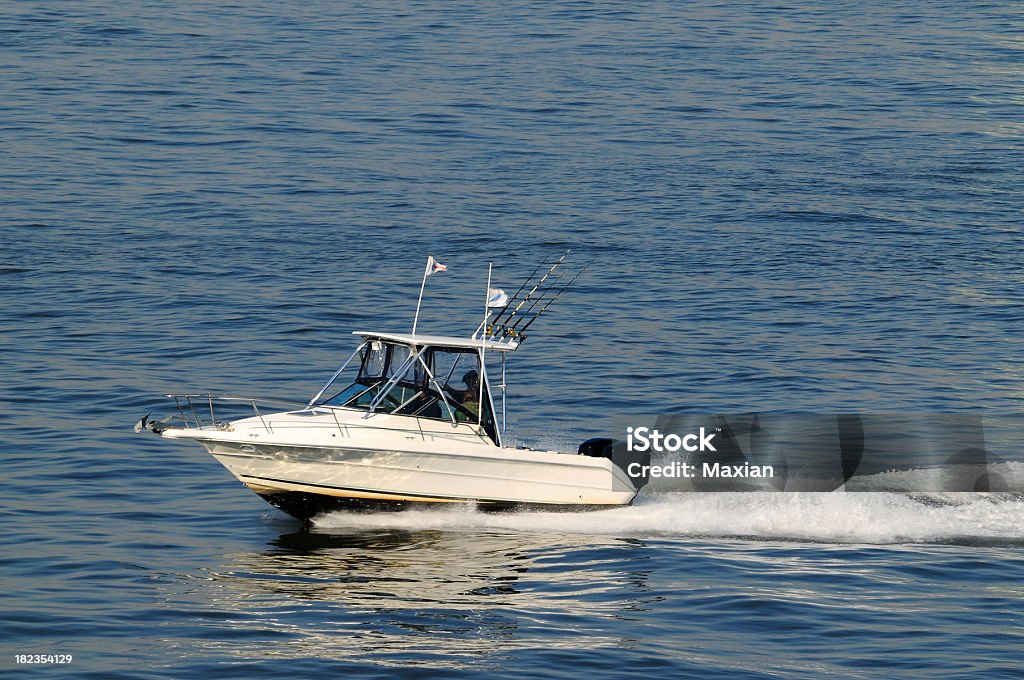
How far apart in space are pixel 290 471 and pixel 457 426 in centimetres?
227

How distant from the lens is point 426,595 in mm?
15836

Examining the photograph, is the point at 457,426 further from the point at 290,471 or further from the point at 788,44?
the point at 788,44

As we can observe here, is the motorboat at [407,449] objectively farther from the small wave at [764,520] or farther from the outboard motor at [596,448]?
the small wave at [764,520]

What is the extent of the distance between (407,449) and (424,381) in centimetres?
114

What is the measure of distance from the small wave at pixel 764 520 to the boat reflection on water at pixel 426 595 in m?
0.23

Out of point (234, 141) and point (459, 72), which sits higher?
point (459, 72)

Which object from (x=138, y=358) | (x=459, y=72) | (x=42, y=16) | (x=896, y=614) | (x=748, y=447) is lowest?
(x=896, y=614)

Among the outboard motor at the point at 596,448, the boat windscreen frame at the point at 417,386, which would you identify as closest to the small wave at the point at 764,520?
the outboard motor at the point at 596,448

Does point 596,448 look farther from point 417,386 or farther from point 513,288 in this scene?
point 513,288

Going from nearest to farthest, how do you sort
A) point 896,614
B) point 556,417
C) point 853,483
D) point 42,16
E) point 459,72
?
1. point 896,614
2. point 853,483
3. point 556,417
4. point 459,72
5. point 42,16

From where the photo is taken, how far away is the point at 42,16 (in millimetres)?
58031

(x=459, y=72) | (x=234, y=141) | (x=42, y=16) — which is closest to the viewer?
(x=234, y=141)

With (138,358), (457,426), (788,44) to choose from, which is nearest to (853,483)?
(457,426)

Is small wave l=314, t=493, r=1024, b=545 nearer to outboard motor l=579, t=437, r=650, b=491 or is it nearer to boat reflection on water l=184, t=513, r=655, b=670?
boat reflection on water l=184, t=513, r=655, b=670
